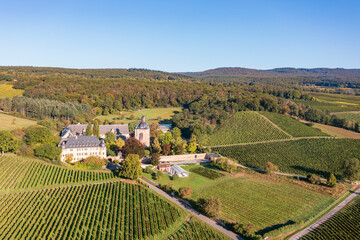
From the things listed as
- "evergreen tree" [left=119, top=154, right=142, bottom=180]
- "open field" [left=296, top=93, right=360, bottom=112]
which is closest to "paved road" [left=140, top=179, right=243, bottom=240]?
"evergreen tree" [left=119, top=154, right=142, bottom=180]

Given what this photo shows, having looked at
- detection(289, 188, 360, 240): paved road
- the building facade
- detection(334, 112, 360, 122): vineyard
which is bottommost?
detection(289, 188, 360, 240): paved road

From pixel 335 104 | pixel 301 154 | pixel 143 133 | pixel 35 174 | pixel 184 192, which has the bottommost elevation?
pixel 184 192

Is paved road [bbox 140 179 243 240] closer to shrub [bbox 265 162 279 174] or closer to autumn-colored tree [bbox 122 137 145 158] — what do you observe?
autumn-colored tree [bbox 122 137 145 158]

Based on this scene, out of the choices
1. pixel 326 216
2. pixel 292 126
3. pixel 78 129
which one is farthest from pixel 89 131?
pixel 292 126

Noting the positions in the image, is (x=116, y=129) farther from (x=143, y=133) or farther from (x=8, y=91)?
(x=8, y=91)

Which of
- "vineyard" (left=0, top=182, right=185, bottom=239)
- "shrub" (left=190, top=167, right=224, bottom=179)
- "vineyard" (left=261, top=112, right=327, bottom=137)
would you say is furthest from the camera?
"vineyard" (left=261, top=112, right=327, bottom=137)

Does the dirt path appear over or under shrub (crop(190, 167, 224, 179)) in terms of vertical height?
over

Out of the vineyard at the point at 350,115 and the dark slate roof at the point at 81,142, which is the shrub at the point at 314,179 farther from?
the vineyard at the point at 350,115
